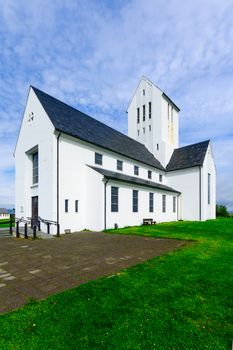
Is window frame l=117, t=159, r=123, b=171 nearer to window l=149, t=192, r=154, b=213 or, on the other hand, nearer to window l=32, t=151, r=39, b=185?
window l=149, t=192, r=154, b=213

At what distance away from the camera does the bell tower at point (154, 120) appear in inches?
1260

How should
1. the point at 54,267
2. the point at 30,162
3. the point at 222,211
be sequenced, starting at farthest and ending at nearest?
the point at 222,211
the point at 30,162
the point at 54,267

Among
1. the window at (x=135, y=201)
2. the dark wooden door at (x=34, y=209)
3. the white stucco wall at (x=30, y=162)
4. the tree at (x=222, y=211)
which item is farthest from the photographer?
the tree at (x=222, y=211)

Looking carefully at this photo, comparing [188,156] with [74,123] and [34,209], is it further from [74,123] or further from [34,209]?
[34,209]

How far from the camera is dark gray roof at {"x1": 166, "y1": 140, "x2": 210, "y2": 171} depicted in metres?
28.6

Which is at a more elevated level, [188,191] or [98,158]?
[98,158]

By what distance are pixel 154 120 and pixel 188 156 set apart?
6.97 m

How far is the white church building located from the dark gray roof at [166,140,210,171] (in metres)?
0.15

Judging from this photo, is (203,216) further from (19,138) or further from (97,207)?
(19,138)

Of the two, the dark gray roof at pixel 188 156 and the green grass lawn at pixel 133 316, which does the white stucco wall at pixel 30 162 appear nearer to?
the green grass lawn at pixel 133 316

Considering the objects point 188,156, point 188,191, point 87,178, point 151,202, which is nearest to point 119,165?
point 151,202

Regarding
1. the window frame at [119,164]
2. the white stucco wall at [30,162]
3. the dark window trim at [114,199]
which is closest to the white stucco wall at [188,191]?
the window frame at [119,164]

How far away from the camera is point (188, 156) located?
30688 mm

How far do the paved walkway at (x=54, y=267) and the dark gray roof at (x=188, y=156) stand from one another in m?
20.9
